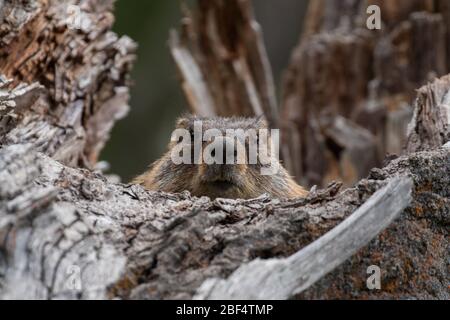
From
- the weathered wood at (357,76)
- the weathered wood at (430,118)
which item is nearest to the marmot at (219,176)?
the weathered wood at (430,118)

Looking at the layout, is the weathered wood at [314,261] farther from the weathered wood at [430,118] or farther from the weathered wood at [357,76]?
the weathered wood at [357,76]

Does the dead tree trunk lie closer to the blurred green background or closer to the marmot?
the marmot

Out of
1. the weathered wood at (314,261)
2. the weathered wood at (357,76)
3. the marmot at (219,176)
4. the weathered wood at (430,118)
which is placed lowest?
the weathered wood at (314,261)

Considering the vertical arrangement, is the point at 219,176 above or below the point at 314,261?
above

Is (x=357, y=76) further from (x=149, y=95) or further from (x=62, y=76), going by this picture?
(x=149, y=95)

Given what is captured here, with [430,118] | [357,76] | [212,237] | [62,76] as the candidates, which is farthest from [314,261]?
[357,76]
